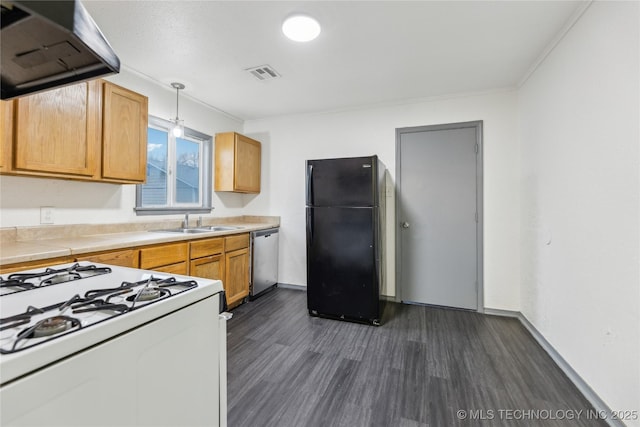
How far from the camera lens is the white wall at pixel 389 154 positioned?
2.96 m

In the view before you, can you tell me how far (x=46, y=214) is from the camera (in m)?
2.07

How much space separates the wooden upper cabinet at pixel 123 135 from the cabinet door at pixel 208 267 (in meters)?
0.91

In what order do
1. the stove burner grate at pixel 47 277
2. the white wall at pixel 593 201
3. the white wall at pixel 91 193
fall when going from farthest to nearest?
the white wall at pixel 91 193
the white wall at pixel 593 201
the stove burner grate at pixel 47 277

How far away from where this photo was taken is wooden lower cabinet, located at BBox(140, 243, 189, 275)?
2.10 metres

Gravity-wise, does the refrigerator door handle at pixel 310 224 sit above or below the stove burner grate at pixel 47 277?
above

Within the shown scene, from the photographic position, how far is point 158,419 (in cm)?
74

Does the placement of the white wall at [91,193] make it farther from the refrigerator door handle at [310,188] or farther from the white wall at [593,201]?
the white wall at [593,201]

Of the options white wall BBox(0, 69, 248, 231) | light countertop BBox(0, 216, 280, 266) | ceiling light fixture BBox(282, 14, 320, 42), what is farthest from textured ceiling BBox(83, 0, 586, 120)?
light countertop BBox(0, 216, 280, 266)

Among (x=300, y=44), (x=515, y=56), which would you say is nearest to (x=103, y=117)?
(x=300, y=44)

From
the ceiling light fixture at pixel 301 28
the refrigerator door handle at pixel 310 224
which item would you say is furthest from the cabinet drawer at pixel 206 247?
the ceiling light fixture at pixel 301 28

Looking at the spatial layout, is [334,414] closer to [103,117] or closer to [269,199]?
[103,117]

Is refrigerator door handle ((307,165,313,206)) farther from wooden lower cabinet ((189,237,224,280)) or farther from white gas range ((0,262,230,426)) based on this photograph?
white gas range ((0,262,230,426))

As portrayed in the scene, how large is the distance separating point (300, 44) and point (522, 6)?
1532 mm

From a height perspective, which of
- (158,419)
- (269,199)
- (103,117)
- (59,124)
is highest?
(103,117)
